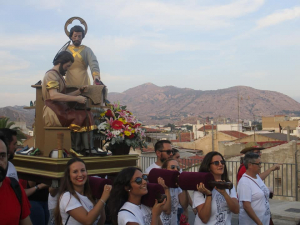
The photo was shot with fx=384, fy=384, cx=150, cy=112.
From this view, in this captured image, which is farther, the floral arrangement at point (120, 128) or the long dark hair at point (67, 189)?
the floral arrangement at point (120, 128)

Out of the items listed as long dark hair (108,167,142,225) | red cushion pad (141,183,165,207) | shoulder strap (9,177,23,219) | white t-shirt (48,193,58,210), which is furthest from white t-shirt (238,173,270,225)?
shoulder strap (9,177,23,219)

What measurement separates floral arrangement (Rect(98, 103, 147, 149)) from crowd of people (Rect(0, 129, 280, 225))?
120 centimetres

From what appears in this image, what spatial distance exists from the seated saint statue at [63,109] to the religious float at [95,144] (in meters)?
0.12

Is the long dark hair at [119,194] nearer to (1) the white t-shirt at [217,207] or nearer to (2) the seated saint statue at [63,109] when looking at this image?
(1) the white t-shirt at [217,207]

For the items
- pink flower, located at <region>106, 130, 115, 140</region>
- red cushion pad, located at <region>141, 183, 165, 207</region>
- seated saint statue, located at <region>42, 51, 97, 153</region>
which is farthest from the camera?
pink flower, located at <region>106, 130, 115, 140</region>

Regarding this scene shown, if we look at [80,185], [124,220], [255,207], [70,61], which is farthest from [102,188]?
[70,61]

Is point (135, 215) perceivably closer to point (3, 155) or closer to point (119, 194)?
point (119, 194)

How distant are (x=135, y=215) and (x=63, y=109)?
2.68m

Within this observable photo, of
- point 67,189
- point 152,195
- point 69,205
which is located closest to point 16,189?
point 69,205

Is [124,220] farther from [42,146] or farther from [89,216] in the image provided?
[42,146]

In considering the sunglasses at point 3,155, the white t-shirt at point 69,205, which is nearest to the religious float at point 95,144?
the white t-shirt at point 69,205

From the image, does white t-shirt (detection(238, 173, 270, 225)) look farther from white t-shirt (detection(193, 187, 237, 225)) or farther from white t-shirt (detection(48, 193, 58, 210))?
white t-shirt (detection(48, 193, 58, 210))

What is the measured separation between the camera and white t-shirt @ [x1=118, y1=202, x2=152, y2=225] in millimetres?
3527

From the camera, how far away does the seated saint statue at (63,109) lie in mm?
5691
